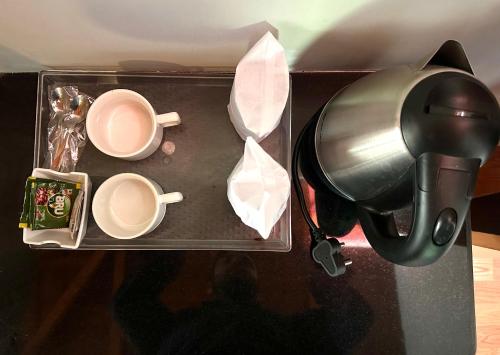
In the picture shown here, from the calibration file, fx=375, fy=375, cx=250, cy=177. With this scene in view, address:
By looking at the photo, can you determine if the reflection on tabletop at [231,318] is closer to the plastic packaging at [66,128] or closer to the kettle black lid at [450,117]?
the plastic packaging at [66,128]

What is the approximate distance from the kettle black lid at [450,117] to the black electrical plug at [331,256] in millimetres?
247

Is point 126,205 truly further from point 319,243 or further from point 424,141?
point 424,141

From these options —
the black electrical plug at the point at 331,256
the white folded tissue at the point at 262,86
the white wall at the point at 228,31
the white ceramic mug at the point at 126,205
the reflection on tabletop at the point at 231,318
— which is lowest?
the reflection on tabletop at the point at 231,318

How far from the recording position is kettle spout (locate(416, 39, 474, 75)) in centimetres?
43

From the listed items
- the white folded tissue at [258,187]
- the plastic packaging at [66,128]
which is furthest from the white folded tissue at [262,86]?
the plastic packaging at [66,128]

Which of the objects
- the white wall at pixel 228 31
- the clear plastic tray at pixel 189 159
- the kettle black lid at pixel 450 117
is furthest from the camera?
the clear plastic tray at pixel 189 159

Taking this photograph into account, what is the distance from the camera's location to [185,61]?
0.66 meters

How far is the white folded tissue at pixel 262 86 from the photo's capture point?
20.5 inches

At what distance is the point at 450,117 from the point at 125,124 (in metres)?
0.45

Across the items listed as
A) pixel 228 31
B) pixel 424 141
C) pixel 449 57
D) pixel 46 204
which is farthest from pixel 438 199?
pixel 46 204

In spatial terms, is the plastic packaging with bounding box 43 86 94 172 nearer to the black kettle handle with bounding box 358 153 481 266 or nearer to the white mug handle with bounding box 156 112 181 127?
the white mug handle with bounding box 156 112 181 127

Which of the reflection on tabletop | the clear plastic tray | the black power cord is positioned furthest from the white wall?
the reflection on tabletop

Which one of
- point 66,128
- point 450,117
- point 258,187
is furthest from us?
point 66,128

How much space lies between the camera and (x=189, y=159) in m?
0.63
